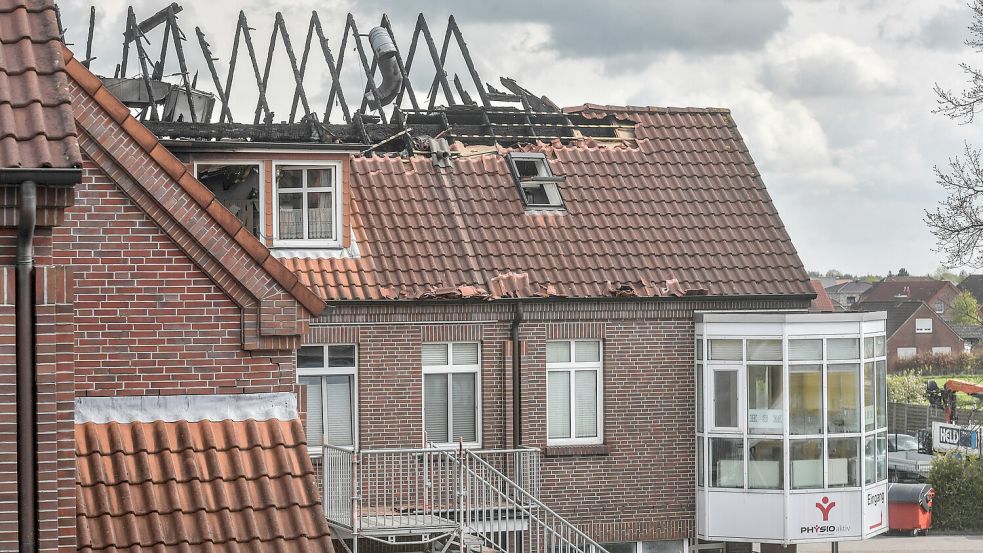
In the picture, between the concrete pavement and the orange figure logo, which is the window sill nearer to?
the orange figure logo

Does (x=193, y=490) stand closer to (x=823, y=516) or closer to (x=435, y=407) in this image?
(x=435, y=407)

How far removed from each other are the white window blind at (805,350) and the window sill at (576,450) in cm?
356

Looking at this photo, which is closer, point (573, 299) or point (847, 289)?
point (573, 299)

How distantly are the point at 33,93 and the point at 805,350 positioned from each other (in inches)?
671

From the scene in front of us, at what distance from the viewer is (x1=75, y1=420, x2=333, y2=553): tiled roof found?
10641mm

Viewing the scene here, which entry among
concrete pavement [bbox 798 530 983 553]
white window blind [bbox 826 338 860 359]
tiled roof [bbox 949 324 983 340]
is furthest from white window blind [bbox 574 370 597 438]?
Answer: tiled roof [bbox 949 324 983 340]

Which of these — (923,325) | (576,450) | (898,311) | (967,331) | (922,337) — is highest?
(898,311)

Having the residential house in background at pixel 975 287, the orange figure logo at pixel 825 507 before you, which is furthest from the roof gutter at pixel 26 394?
the residential house in background at pixel 975 287

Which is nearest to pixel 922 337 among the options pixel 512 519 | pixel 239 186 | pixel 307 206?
pixel 512 519

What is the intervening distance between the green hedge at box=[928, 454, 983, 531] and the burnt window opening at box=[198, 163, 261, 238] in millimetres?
21050

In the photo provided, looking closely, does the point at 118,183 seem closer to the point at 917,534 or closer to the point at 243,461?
the point at 243,461

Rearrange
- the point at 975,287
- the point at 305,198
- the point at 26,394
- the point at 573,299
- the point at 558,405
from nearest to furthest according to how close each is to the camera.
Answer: the point at 26,394 < the point at 305,198 < the point at 573,299 < the point at 558,405 < the point at 975,287

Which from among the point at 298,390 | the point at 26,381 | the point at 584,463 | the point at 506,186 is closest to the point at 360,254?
the point at 506,186

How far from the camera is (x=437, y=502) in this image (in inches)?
858
